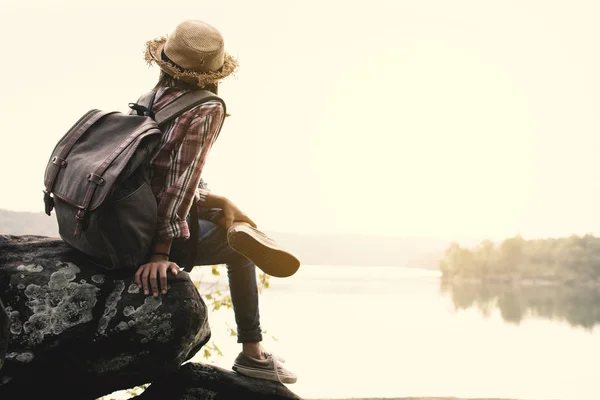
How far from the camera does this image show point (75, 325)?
10.1 ft

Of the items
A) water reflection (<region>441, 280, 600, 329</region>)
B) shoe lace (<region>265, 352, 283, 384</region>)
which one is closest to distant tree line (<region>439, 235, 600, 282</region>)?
water reflection (<region>441, 280, 600, 329</region>)

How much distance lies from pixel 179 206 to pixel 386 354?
82.3 feet

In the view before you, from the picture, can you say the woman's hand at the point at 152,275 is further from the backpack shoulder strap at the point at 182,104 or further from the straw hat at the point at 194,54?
the straw hat at the point at 194,54

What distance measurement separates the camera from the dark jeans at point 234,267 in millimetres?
3441

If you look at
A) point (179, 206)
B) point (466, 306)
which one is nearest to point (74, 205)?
point (179, 206)

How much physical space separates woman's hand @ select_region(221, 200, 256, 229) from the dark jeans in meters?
0.05

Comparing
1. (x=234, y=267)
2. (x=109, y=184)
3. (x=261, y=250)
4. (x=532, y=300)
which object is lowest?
(x=532, y=300)

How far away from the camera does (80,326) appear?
3074mm

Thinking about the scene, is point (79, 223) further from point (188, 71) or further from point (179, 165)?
point (188, 71)

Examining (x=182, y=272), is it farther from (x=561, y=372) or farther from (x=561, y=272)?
(x=561, y=272)

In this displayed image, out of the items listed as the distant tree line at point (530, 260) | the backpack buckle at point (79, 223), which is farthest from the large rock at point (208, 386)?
the distant tree line at point (530, 260)

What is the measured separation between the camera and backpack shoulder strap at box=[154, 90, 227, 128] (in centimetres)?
313

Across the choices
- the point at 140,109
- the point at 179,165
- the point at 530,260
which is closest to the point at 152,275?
the point at 179,165

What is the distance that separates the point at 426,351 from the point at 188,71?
1098 inches
